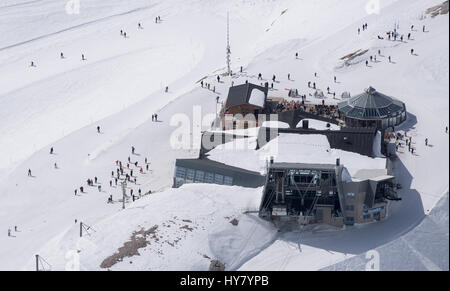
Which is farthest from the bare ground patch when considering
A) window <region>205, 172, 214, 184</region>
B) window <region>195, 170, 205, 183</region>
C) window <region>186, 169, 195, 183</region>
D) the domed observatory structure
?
the domed observatory structure

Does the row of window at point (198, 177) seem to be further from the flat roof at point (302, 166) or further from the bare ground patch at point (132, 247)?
the bare ground patch at point (132, 247)

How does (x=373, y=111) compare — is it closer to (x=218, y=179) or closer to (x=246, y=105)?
(x=246, y=105)

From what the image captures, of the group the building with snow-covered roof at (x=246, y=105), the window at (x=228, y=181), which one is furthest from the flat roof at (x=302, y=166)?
the building with snow-covered roof at (x=246, y=105)

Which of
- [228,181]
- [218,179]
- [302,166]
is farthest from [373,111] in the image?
[218,179]
